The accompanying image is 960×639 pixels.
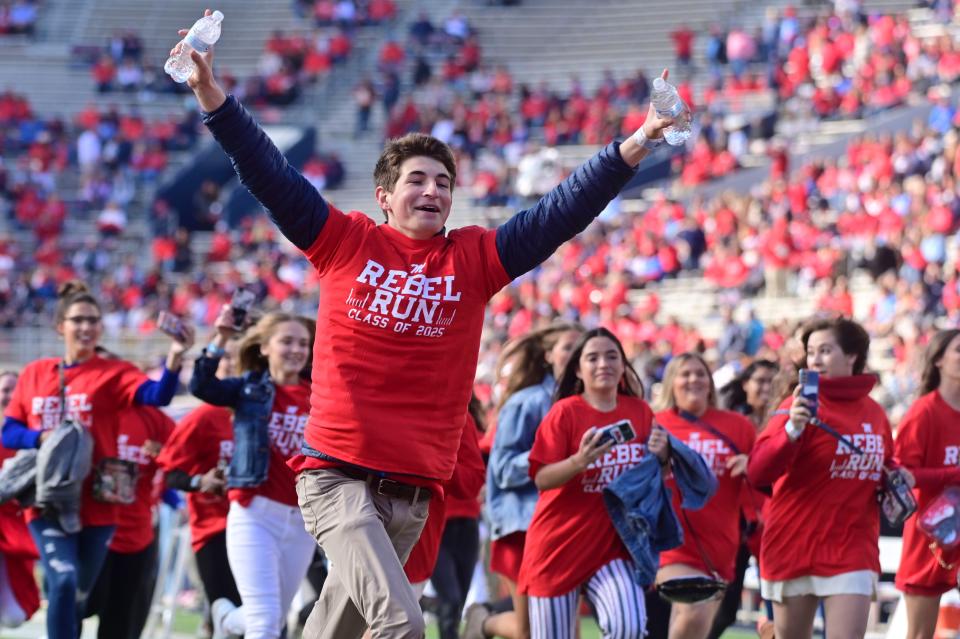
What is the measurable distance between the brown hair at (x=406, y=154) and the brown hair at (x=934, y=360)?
135 inches

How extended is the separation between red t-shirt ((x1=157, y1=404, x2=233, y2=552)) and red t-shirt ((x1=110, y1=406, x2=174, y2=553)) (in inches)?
7.0

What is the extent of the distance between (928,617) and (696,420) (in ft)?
5.34

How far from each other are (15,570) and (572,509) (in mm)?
3884

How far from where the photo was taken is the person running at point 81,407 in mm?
8867

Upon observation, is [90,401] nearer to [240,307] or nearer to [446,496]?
[240,307]

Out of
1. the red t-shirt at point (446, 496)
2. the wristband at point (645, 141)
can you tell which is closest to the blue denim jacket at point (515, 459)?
the red t-shirt at point (446, 496)

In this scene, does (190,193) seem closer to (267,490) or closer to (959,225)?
(959,225)

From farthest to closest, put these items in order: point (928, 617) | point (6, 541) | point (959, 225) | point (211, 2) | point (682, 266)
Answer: point (211, 2) → point (682, 266) → point (959, 225) → point (6, 541) → point (928, 617)

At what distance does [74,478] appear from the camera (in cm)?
866

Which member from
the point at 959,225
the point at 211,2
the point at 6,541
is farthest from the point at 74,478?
the point at 211,2

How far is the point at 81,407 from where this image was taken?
29.7 ft

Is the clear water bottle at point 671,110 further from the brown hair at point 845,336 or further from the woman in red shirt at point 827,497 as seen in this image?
the brown hair at point 845,336

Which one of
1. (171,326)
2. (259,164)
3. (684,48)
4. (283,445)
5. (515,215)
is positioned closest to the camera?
(259,164)

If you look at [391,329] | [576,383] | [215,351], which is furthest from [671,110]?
[215,351]
